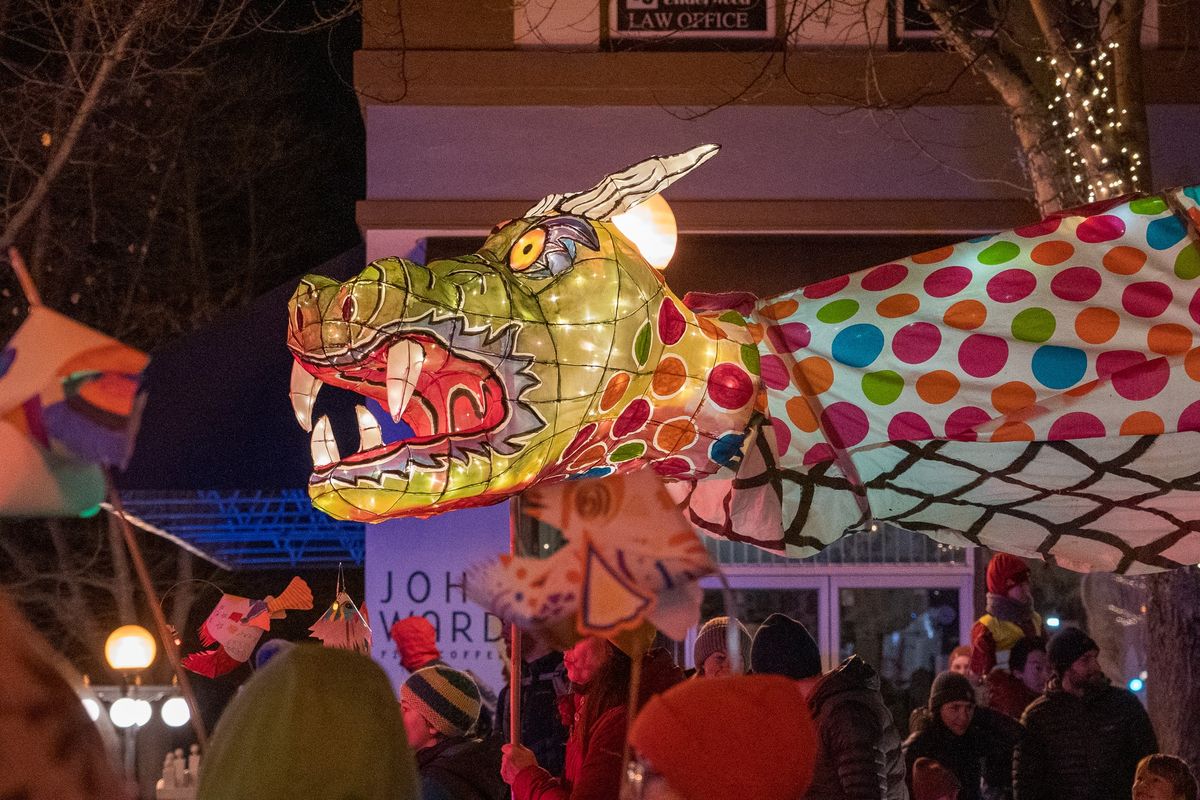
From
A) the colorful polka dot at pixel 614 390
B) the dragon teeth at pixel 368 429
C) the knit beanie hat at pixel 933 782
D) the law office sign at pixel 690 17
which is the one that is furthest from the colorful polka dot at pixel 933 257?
the law office sign at pixel 690 17

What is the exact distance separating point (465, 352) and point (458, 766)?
1456 mm

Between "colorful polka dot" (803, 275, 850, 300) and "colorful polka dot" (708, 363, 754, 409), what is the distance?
1.20 ft

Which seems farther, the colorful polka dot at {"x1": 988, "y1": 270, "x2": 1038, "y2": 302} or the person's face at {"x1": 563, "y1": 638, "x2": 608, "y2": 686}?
the person's face at {"x1": 563, "y1": 638, "x2": 608, "y2": 686}

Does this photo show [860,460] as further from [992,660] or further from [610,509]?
[992,660]

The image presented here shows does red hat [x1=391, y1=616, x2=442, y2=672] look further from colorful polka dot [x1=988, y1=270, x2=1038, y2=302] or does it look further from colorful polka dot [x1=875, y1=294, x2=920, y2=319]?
colorful polka dot [x1=988, y1=270, x2=1038, y2=302]

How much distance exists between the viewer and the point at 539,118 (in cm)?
955

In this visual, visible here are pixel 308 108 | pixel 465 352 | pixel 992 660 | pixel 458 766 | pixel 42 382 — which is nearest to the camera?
pixel 42 382

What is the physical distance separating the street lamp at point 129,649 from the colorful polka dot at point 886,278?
5.50 metres

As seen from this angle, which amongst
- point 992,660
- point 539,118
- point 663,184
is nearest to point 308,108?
point 539,118

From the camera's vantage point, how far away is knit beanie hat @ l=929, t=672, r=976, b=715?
6.80 meters

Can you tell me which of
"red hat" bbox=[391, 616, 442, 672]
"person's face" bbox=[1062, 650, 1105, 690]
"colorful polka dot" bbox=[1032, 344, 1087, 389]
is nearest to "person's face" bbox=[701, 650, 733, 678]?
"red hat" bbox=[391, 616, 442, 672]

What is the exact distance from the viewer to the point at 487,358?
15.5 ft

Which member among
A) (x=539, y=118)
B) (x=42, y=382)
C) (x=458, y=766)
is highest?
(x=539, y=118)

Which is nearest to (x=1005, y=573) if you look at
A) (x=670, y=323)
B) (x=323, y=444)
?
(x=670, y=323)
